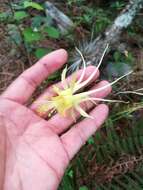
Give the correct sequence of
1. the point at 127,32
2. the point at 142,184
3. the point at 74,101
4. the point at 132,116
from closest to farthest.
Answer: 1. the point at 74,101
2. the point at 142,184
3. the point at 132,116
4. the point at 127,32

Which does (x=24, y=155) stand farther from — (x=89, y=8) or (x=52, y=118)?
(x=89, y=8)

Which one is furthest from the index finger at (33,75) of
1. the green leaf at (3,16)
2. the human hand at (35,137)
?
the green leaf at (3,16)

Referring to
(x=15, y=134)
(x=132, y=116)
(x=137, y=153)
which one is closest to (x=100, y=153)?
(x=137, y=153)

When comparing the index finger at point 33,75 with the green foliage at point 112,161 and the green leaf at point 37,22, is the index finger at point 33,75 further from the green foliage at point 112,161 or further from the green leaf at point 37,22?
the green leaf at point 37,22

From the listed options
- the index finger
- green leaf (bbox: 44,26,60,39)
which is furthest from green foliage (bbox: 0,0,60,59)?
the index finger

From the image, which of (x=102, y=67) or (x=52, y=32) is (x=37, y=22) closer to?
(x=52, y=32)

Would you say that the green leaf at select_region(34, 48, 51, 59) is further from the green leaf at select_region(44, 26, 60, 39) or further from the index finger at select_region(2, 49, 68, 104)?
the index finger at select_region(2, 49, 68, 104)

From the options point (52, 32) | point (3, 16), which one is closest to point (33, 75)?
point (52, 32)
